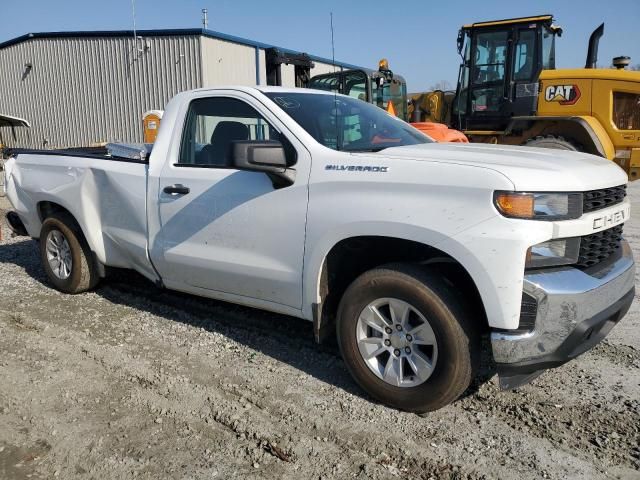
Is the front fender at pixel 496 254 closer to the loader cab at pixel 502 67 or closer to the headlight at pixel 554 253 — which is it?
the headlight at pixel 554 253

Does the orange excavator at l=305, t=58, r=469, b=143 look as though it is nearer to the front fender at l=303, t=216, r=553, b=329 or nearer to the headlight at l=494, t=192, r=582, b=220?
the headlight at l=494, t=192, r=582, b=220

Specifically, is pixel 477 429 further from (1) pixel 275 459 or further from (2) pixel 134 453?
(2) pixel 134 453

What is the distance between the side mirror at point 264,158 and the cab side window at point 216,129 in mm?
461

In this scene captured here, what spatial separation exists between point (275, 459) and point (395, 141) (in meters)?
2.32

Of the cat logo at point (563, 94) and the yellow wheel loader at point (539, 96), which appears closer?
the yellow wheel loader at point (539, 96)

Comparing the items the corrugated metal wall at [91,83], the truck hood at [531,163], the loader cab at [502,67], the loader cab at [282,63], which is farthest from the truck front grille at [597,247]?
the corrugated metal wall at [91,83]

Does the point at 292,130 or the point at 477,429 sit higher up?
the point at 292,130

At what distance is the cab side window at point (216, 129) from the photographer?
13.3 feet

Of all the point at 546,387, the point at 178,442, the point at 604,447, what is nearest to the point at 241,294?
the point at 178,442

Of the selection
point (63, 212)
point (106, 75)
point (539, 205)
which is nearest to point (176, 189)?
point (63, 212)

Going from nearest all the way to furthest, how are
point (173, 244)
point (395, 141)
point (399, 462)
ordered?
point (399, 462) → point (395, 141) → point (173, 244)

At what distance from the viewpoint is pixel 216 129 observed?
172 inches

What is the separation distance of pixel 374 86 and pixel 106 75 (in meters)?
13.8

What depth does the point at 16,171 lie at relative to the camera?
19.3ft
